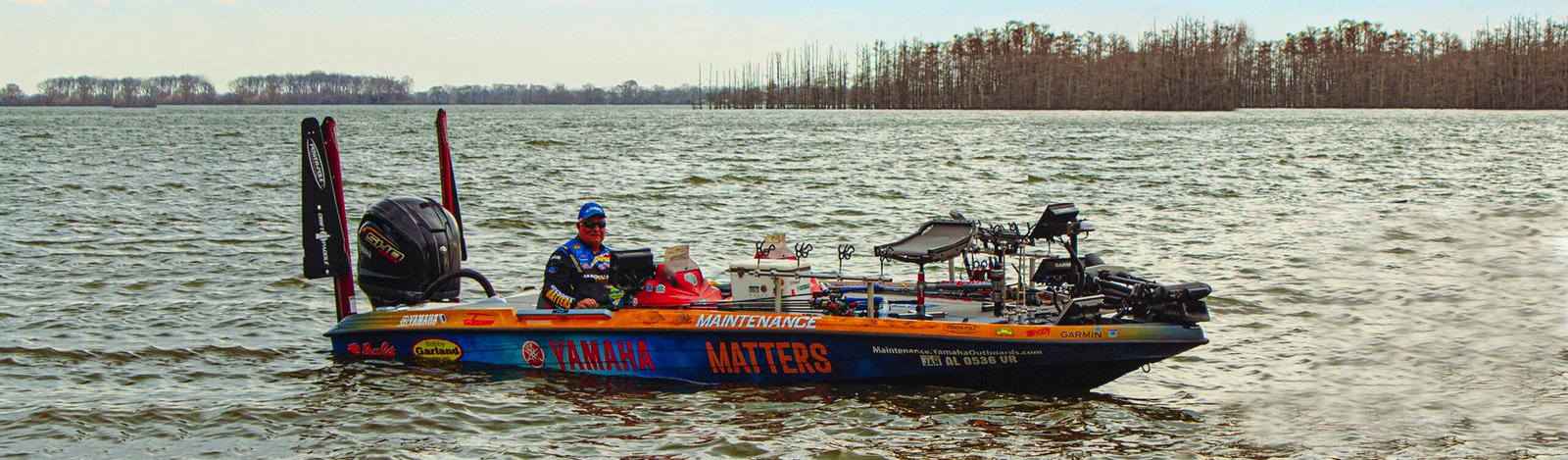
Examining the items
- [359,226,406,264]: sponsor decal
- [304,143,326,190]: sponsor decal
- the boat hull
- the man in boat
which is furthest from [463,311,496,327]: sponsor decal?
[304,143,326,190]: sponsor decal

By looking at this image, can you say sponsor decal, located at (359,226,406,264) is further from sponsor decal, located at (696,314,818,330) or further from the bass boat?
sponsor decal, located at (696,314,818,330)

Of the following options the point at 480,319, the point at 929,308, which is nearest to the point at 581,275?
the point at 480,319

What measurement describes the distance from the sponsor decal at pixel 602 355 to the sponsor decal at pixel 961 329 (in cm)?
232

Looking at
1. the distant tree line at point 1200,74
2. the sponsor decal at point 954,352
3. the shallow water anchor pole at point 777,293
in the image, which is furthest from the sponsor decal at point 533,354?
the distant tree line at point 1200,74

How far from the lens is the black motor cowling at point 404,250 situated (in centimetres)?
1173

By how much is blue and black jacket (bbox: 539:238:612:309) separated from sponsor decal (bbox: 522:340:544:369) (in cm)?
34

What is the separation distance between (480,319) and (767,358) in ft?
8.00

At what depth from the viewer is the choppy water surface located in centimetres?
949

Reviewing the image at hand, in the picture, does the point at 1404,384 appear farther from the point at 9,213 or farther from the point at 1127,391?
the point at 9,213

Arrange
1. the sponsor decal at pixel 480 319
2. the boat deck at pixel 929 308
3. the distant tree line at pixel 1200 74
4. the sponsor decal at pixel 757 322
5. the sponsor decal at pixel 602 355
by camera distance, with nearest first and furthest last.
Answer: the sponsor decal at pixel 757 322 < the boat deck at pixel 929 308 < the sponsor decal at pixel 602 355 < the sponsor decal at pixel 480 319 < the distant tree line at pixel 1200 74

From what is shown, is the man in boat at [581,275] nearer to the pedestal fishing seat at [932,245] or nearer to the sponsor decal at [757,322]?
the sponsor decal at [757,322]

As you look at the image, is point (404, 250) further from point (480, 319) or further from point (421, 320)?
point (480, 319)

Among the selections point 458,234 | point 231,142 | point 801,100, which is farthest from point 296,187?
point 801,100

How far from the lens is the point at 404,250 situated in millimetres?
11758
